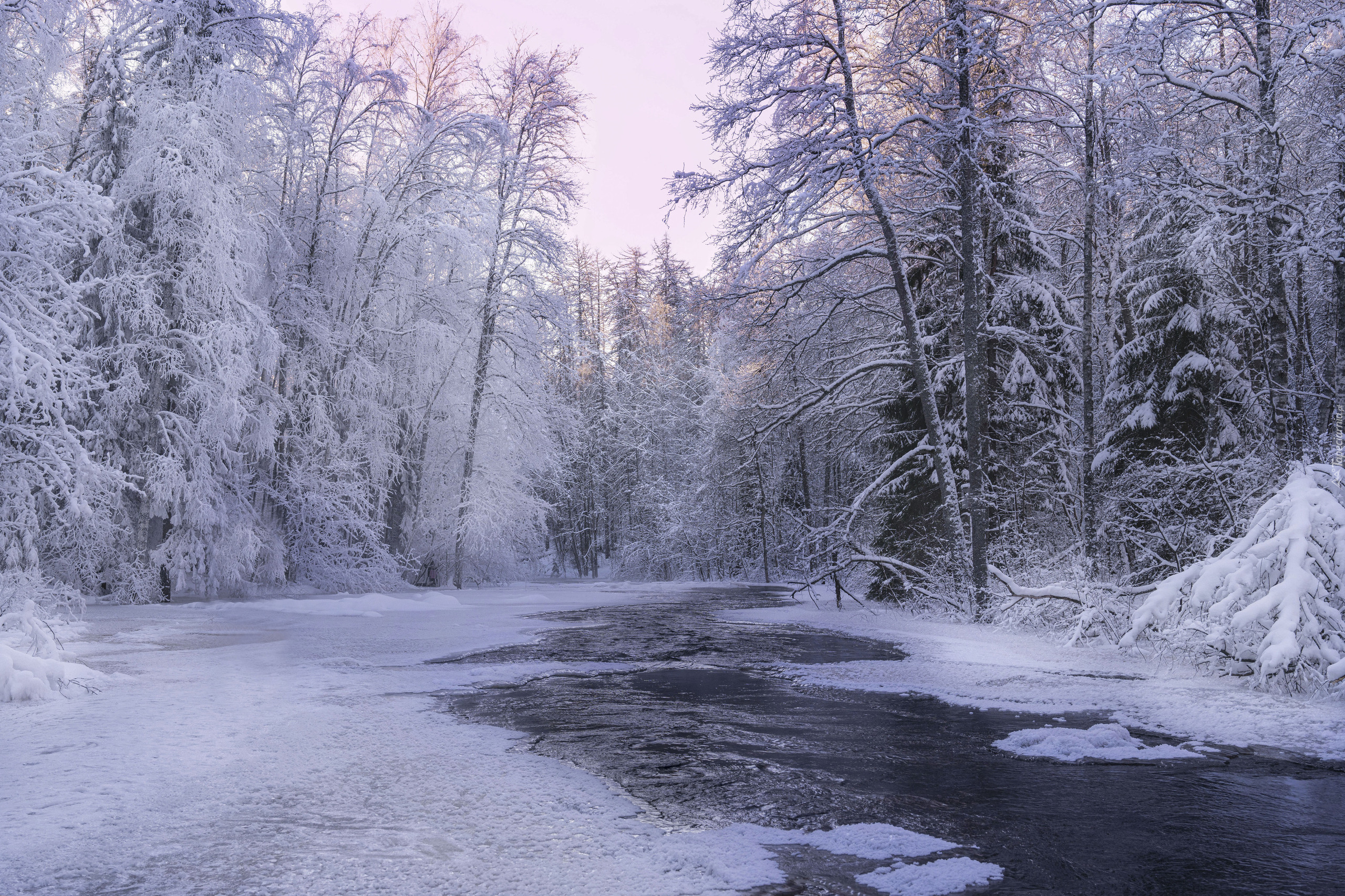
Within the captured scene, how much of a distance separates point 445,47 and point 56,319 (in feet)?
60.1

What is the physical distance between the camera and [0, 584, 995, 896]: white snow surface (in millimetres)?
3406

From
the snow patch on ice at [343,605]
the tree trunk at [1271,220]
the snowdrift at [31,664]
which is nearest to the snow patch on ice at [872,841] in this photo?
the snowdrift at [31,664]

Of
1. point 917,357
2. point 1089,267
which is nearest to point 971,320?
point 917,357

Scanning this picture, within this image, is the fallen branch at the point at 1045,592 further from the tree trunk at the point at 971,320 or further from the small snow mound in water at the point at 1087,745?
the small snow mound in water at the point at 1087,745

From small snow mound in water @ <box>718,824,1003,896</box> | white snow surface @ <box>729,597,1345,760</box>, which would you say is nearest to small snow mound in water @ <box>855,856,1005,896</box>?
small snow mound in water @ <box>718,824,1003,896</box>

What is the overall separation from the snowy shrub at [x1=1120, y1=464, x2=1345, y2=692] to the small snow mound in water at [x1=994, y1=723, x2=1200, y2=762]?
195 centimetres

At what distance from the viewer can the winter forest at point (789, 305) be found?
10672 mm

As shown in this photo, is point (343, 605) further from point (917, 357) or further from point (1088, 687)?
point (1088, 687)

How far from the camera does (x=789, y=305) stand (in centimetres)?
1589

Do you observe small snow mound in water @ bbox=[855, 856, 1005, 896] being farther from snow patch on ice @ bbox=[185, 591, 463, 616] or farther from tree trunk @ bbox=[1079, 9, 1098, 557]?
snow patch on ice @ bbox=[185, 591, 463, 616]

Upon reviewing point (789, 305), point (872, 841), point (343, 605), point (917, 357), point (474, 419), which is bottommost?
point (343, 605)

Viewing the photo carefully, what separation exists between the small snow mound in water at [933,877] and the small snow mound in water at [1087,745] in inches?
87.5

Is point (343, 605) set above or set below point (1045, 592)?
below

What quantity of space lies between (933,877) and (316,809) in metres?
3.04
